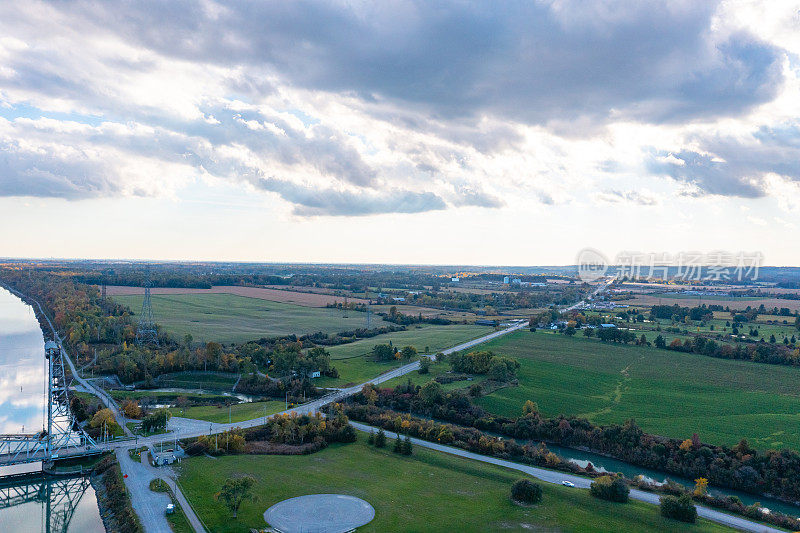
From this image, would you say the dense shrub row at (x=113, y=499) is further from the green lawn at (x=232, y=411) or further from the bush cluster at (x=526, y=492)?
the bush cluster at (x=526, y=492)

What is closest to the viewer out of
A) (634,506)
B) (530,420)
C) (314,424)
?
(634,506)

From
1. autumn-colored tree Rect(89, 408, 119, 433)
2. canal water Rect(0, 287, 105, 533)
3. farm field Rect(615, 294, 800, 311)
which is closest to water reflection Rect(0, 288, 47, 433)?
canal water Rect(0, 287, 105, 533)

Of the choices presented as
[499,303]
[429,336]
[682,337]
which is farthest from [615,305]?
[429,336]

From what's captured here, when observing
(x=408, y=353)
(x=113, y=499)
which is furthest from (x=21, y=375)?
(x=408, y=353)

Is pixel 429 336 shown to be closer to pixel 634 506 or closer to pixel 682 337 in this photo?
pixel 682 337

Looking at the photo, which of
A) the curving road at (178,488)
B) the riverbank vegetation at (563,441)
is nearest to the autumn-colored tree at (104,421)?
the curving road at (178,488)

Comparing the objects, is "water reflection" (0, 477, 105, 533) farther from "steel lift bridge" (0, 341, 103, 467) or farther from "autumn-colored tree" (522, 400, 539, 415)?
"autumn-colored tree" (522, 400, 539, 415)

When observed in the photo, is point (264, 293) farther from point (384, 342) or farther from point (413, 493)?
point (413, 493)
